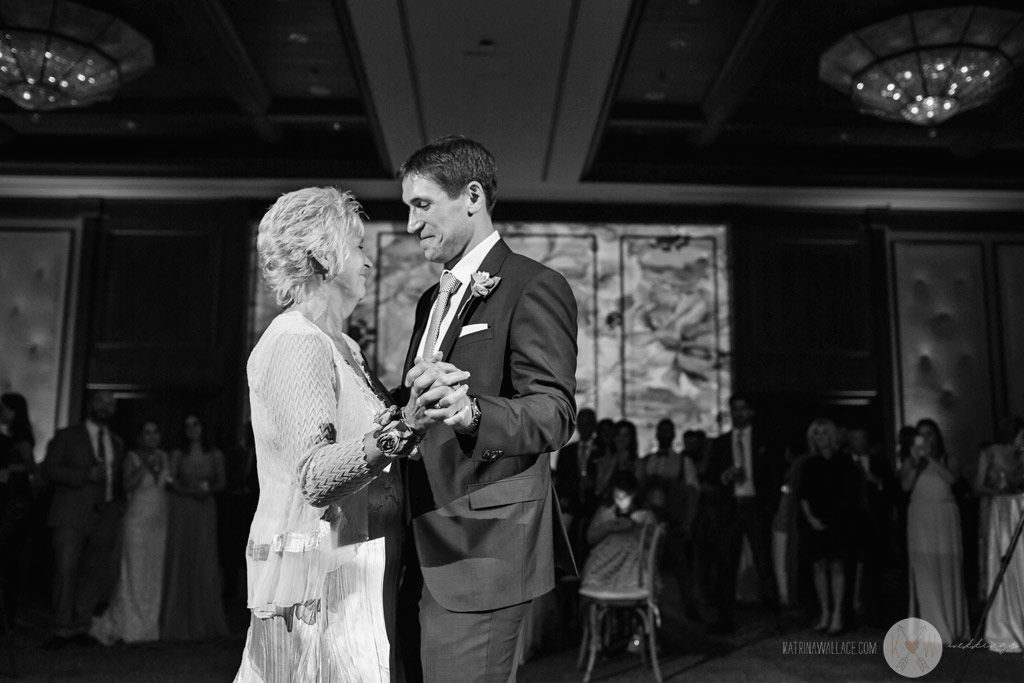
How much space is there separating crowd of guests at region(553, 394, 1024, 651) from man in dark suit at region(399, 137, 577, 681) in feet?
12.3

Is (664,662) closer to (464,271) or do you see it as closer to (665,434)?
(665,434)

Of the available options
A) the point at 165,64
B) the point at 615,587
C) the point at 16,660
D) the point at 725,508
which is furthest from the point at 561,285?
the point at 165,64

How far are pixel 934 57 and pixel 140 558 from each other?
6.70 metres

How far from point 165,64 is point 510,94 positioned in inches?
119

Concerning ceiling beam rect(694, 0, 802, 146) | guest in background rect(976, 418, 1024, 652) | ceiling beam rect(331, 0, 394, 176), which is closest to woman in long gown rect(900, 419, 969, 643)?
guest in background rect(976, 418, 1024, 652)

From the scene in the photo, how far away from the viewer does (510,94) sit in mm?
7090

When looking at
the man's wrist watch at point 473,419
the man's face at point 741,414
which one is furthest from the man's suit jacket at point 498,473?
the man's face at point 741,414

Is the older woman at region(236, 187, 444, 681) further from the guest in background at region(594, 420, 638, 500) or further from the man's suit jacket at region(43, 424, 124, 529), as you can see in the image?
the man's suit jacket at region(43, 424, 124, 529)

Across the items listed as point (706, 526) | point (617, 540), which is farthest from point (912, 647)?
point (617, 540)

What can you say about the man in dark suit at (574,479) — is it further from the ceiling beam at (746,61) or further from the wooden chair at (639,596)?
the ceiling beam at (746,61)

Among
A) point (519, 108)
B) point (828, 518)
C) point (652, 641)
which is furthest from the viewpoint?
point (519, 108)

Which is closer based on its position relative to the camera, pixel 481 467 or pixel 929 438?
pixel 481 467

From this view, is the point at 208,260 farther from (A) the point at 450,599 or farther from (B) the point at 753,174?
(A) the point at 450,599

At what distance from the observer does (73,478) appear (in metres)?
5.92
